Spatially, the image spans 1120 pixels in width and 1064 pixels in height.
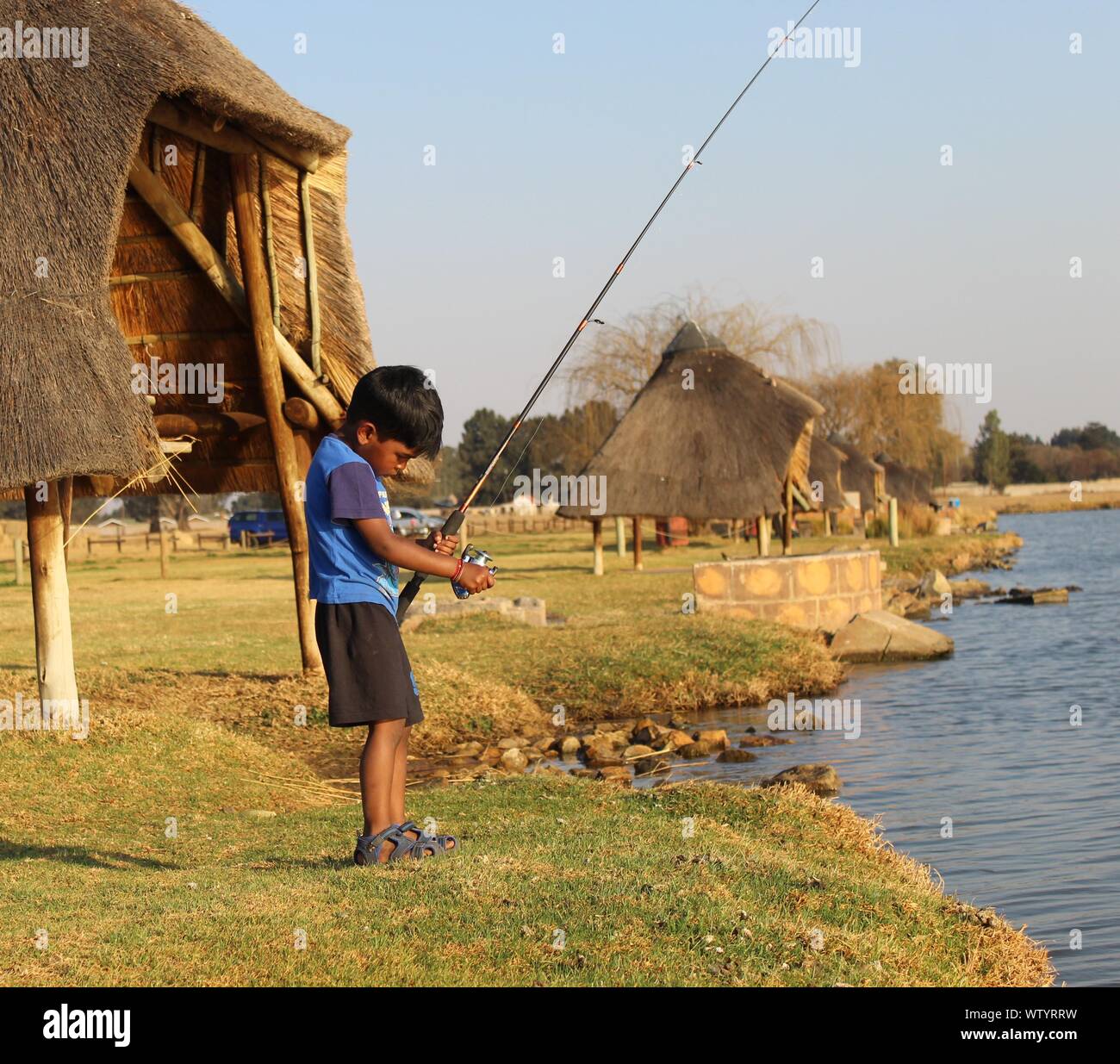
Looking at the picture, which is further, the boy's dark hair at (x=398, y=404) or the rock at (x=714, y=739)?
the rock at (x=714, y=739)

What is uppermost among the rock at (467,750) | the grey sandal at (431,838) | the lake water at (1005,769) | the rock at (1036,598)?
the grey sandal at (431,838)

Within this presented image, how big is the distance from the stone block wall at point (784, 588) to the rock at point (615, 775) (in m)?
8.69

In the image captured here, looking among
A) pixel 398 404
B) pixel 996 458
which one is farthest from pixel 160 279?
pixel 996 458

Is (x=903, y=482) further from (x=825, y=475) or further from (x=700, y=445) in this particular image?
(x=700, y=445)

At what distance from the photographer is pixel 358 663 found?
571 centimetres

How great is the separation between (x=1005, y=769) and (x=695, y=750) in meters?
2.65

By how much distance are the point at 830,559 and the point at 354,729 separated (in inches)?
418

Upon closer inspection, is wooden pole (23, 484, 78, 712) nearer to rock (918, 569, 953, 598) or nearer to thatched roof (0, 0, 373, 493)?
thatched roof (0, 0, 373, 493)

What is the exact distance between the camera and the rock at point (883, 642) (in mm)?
19625

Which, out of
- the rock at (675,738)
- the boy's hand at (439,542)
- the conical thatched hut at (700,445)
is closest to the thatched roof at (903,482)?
the conical thatched hut at (700,445)

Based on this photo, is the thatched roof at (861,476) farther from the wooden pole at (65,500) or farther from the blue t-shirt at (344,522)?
the blue t-shirt at (344,522)
